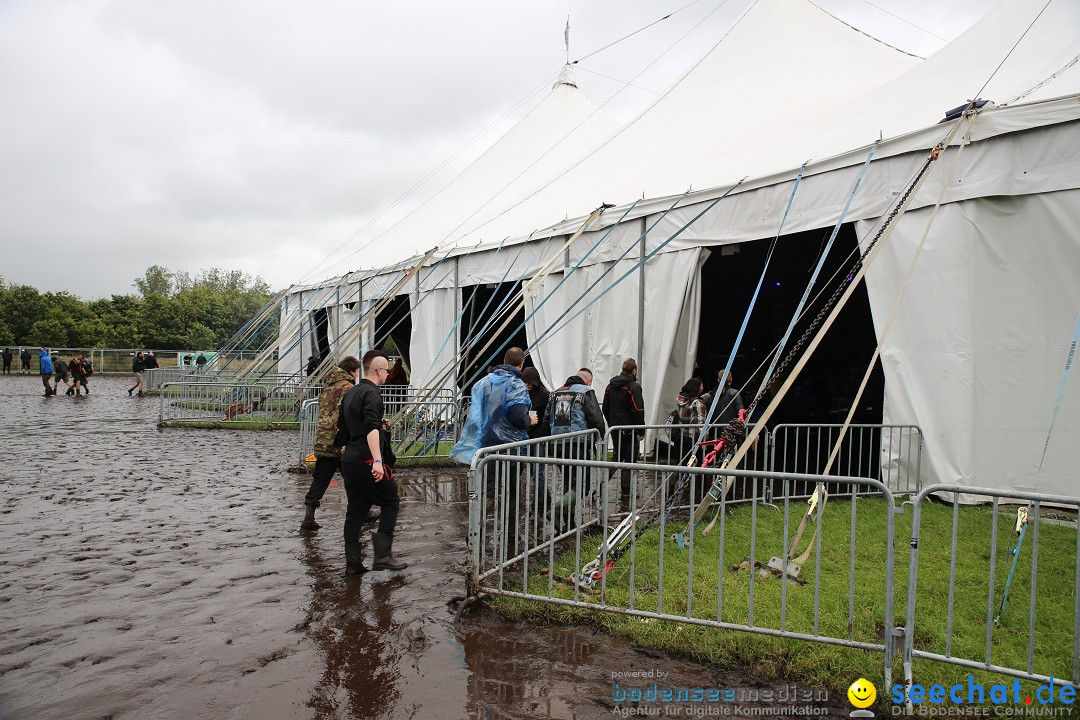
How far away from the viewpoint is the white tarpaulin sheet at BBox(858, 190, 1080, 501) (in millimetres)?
6258

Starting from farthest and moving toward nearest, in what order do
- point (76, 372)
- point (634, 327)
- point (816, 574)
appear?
point (76, 372), point (634, 327), point (816, 574)

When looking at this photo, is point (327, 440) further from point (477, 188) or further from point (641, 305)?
point (477, 188)

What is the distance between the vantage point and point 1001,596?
14.9 feet

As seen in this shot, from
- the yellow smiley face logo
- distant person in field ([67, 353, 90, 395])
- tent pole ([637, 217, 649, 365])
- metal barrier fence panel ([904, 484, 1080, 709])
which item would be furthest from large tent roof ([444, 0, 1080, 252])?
distant person in field ([67, 353, 90, 395])

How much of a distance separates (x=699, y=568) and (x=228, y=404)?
45.6 ft

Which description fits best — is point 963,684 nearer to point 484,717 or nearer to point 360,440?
point 484,717

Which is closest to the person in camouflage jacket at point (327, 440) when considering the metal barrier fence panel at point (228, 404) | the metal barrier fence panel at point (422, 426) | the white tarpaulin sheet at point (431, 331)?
the metal barrier fence panel at point (422, 426)

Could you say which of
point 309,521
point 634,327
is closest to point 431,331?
point 634,327

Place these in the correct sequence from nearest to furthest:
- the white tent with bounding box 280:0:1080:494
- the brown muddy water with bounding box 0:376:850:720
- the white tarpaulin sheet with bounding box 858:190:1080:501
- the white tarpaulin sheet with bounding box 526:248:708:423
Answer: the brown muddy water with bounding box 0:376:850:720, the white tarpaulin sheet with bounding box 858:190:1080:501, the white tent with bounding box 280:0:1080:494, the white tarpaulin sheet with bounding box 526:248:708:423

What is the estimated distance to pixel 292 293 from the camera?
75.7 feet

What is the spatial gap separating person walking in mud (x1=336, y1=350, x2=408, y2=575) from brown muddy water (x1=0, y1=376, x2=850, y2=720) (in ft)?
0.70

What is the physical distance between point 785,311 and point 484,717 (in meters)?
11.2

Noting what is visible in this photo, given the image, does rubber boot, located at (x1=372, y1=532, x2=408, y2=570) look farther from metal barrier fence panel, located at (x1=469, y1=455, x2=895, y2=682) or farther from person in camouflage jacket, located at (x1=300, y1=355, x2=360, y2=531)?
person in camouflage jacket, located at (x1=300, y1=355, x2=360, y2=531)

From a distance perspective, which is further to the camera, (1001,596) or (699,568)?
(699,568)
